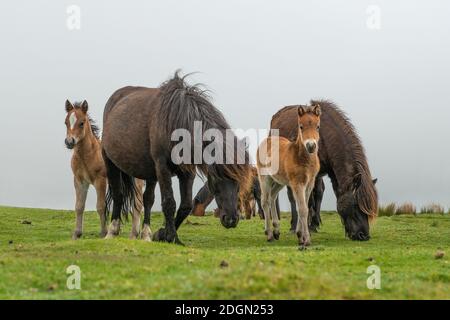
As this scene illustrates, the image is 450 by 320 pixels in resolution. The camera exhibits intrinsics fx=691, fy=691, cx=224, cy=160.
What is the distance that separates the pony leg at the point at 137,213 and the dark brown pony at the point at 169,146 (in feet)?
1.28

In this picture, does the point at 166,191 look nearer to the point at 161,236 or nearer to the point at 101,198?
the point at 161,236

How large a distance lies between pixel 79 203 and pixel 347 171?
6.21 m

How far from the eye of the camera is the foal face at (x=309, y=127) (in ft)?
42.6

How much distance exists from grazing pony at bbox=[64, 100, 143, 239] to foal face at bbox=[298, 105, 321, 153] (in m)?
4.80

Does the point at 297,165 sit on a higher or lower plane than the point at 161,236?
higher

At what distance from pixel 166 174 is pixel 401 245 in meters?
5.93

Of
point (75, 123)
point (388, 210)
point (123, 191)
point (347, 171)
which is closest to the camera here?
point (75, 123)

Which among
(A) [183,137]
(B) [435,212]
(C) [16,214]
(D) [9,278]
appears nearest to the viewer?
(D) [9,278]

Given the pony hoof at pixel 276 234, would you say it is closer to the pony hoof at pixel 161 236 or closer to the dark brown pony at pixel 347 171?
the dark brown pony at pixel 347 171

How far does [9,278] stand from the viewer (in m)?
9.07

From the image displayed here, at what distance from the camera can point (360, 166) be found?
Result: 16000mm

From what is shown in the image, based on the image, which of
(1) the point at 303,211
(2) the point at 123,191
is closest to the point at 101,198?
(2) the point at 123,191
